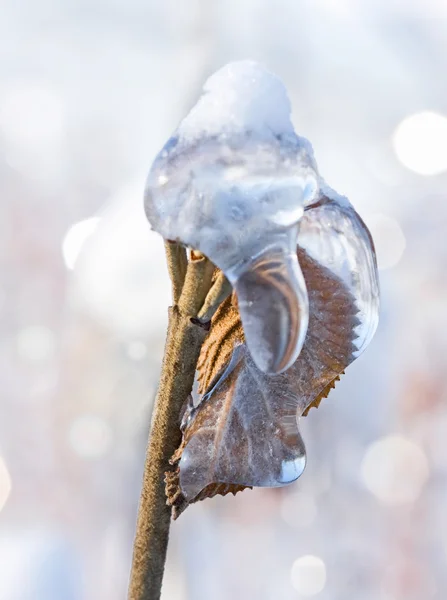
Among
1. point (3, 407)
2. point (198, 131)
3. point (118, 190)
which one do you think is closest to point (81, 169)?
point (118, 190)

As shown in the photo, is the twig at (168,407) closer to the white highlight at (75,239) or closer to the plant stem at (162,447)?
the plant stem at (162,447)

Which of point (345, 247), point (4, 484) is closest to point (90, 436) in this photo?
point (4, 484)

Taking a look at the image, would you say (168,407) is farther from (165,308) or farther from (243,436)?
(165,308)

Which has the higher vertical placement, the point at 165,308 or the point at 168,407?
the point at 165,308

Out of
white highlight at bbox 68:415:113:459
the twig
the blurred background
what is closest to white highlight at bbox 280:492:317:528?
the blurred background

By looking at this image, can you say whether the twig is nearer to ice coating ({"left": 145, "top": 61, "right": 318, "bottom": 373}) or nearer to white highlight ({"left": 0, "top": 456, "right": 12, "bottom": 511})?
ice coating ({"left": 145, "top": 61, "right": 318, "bottom": 373})

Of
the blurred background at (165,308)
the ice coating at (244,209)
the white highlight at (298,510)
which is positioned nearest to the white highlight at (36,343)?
the blurred background at (165,308)
